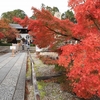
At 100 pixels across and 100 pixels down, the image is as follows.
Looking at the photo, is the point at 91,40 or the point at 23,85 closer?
the point at 91,40

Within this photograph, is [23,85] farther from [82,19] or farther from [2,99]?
[82,19]

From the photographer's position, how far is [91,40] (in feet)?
14.7

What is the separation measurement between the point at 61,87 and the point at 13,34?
28.8m

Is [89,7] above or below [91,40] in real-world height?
above

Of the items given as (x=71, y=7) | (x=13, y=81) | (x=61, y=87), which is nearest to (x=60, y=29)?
(x=71, y=7)

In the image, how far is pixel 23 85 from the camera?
808 centimetres

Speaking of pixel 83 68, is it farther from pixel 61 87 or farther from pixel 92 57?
pixel 61 87

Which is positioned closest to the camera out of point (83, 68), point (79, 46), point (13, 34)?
point (83, 68)

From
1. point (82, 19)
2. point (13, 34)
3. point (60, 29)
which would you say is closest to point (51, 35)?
point (60, 29)

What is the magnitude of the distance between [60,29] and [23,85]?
2.76 m

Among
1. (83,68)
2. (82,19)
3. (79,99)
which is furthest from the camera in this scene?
(79,99)

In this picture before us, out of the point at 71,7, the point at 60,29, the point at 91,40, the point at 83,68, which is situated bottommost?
the point at 83,68

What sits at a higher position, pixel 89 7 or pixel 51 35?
pixel 89 7

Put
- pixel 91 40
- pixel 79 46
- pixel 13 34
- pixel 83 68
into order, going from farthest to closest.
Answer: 1. pixel 13 34
2. pixel 79 46
3. pixel 83 68
4. pixel 91 40
